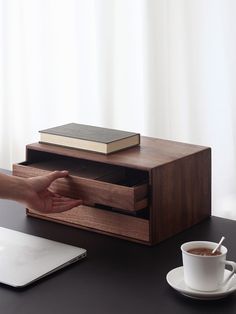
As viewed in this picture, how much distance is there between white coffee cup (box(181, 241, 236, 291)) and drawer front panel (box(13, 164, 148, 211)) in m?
0.26

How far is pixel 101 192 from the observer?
1.72m

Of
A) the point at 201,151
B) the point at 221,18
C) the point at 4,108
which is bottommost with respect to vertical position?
the point at 4,108

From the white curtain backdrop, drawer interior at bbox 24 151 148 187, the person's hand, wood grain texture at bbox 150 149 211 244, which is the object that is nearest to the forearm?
the person's hand

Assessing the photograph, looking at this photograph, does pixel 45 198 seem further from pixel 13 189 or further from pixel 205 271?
pixel 205 271

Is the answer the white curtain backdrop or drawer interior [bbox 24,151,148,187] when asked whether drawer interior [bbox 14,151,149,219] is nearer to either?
drawer interior [bbox 24,151,148,187]

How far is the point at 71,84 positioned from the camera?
350cm

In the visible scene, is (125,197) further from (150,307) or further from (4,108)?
(4,108)

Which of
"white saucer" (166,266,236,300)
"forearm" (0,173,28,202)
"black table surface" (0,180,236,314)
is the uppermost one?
"forearm" (0,173,28,202)

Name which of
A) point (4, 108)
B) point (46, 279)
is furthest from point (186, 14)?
point (46, 279)

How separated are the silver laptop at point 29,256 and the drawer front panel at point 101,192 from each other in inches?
5.3

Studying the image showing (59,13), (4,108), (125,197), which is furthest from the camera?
(4,108)

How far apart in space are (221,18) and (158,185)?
4.79ft

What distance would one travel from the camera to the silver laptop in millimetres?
1508

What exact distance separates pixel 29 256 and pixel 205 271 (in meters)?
0.42
